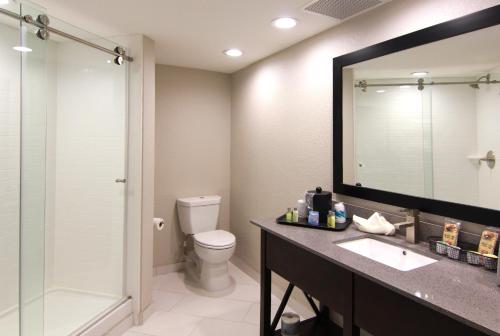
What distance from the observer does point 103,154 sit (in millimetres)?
2605

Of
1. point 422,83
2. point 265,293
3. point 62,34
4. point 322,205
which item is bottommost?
point 265,293

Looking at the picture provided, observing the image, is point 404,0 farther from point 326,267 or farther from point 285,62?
point 326,267

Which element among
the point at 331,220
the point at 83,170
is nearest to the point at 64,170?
the point at 83,170

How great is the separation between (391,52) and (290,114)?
979 millimetres

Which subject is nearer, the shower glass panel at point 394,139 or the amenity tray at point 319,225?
the shower glass panel at point 394,139

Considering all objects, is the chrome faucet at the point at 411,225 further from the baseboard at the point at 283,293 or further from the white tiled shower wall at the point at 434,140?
the baseboard at the point at 283,293

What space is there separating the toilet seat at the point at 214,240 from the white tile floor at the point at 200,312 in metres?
0.46

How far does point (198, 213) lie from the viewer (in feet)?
10.6

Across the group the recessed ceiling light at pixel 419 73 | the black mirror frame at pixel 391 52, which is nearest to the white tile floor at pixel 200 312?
the black mirror frame at pixel 391 52

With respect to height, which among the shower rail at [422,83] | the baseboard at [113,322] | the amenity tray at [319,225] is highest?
the shower rail at [422,83]

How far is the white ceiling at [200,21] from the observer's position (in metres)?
1.85

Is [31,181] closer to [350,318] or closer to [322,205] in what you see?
[322,205]

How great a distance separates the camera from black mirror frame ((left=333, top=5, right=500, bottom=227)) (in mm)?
1354

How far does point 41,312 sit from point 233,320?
1.30 metres
